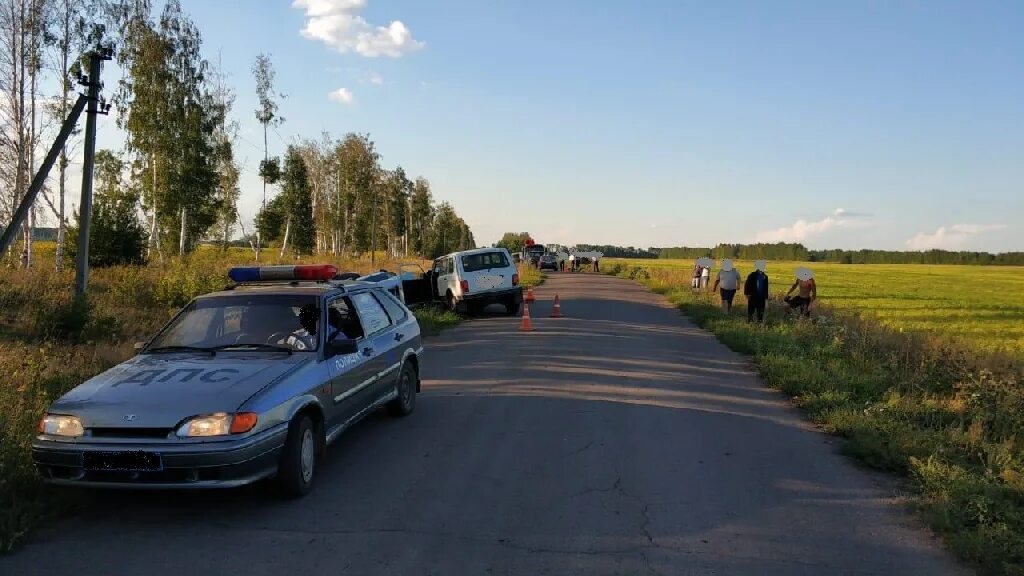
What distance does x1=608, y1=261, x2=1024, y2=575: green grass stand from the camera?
480 cm

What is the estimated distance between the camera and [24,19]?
2141cm

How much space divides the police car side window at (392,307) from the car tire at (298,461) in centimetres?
260

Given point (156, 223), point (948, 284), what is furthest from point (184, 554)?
point (948, 284)

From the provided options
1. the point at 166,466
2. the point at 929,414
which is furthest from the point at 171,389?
the point at 929,414

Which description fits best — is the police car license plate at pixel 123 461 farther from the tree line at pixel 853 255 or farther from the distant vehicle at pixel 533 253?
the tree line at pixel 853 255

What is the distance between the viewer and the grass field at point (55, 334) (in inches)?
194

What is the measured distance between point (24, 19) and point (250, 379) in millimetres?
22368

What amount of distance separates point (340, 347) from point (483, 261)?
14.4m

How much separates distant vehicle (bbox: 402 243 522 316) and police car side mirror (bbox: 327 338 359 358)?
→ 1340cm

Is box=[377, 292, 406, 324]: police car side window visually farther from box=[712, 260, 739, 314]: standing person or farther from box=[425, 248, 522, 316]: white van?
box=[712, 260, 739, 314]: standing person

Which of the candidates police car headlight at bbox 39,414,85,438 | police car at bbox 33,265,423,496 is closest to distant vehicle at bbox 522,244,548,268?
police car at bbox 33,265,423,496

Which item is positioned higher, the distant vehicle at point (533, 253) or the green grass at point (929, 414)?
the distant vehicle at point (533, 253)

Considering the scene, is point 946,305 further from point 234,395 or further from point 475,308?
point 234,395

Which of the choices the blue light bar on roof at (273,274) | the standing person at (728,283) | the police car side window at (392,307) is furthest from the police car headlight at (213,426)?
the standing person at (728,283)
